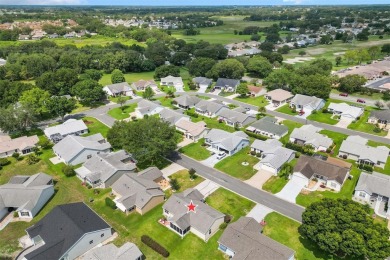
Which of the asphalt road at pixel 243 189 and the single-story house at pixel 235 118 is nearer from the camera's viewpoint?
the asphalt road at pixel 243 189

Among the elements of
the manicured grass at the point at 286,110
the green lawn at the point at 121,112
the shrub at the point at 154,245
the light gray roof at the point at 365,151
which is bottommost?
the green lawn at the point at 121,112

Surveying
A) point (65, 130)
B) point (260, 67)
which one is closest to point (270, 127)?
point (65, 130)

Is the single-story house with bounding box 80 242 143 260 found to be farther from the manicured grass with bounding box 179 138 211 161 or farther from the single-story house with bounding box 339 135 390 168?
the single-story house with bounding box 339 135 390 168

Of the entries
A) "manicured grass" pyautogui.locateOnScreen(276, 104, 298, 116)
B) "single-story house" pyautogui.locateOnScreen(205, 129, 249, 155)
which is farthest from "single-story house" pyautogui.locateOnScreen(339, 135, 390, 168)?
"manicured grass" pyautogui.locateOnScreen(276, 104, 298, 116)

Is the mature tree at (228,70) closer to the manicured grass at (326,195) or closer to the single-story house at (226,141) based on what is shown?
the single-story house at (226,141)

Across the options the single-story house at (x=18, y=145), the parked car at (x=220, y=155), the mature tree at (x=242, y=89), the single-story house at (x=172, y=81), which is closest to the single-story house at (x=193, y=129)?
the parked car at (x=220, y=155)

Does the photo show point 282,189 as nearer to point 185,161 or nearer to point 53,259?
point 185,161

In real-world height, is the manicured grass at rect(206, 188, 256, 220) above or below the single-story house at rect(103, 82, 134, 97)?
above
